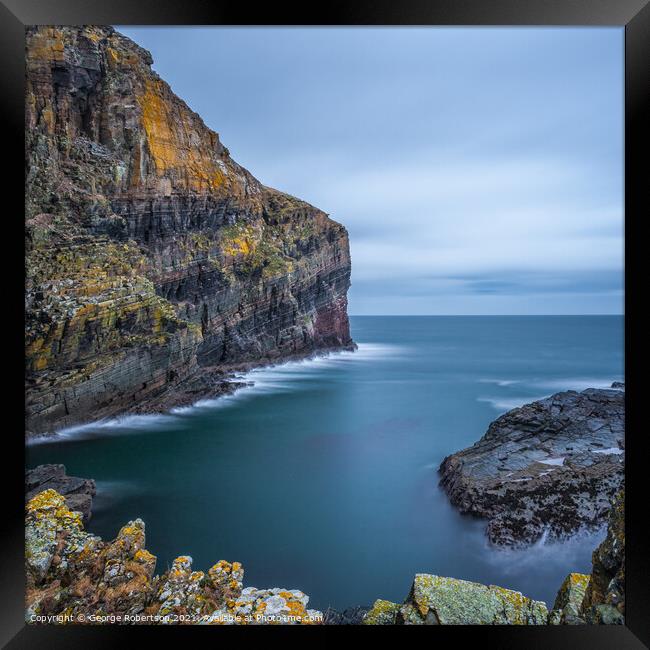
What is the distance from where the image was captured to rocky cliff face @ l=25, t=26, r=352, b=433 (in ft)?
18.7

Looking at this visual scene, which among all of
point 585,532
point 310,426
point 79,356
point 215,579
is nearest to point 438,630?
point 215,579

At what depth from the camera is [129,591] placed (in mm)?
2639

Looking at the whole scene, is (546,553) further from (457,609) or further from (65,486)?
(65,486)

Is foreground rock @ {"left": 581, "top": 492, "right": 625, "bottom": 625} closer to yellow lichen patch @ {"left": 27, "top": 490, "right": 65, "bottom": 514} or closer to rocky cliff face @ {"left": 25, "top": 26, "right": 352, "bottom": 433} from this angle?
yellow lichen patch @ {"left": 27, "top": 490, "right": 65, "bottom": 514}

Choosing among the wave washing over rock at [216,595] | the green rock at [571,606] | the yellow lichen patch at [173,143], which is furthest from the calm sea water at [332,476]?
the yellow lichen patch at [173,143]

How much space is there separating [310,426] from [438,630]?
2898 mm

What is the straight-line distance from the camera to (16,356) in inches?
100

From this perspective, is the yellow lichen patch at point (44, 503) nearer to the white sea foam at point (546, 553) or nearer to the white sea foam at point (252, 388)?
the white sea foam at point (252, 388)

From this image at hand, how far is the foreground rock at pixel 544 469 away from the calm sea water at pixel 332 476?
6.8 inches

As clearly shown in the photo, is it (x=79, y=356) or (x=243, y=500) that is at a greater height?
(x=79, y=356)

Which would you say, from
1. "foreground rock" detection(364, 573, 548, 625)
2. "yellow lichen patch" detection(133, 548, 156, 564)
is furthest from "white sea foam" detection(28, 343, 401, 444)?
"foreground rock" detection(364, 573, 548, 625)

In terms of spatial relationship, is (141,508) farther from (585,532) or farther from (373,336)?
(373,336)

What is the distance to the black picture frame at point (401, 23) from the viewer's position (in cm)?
238


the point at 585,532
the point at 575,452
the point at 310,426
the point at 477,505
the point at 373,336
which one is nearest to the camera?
the point at 585,532
